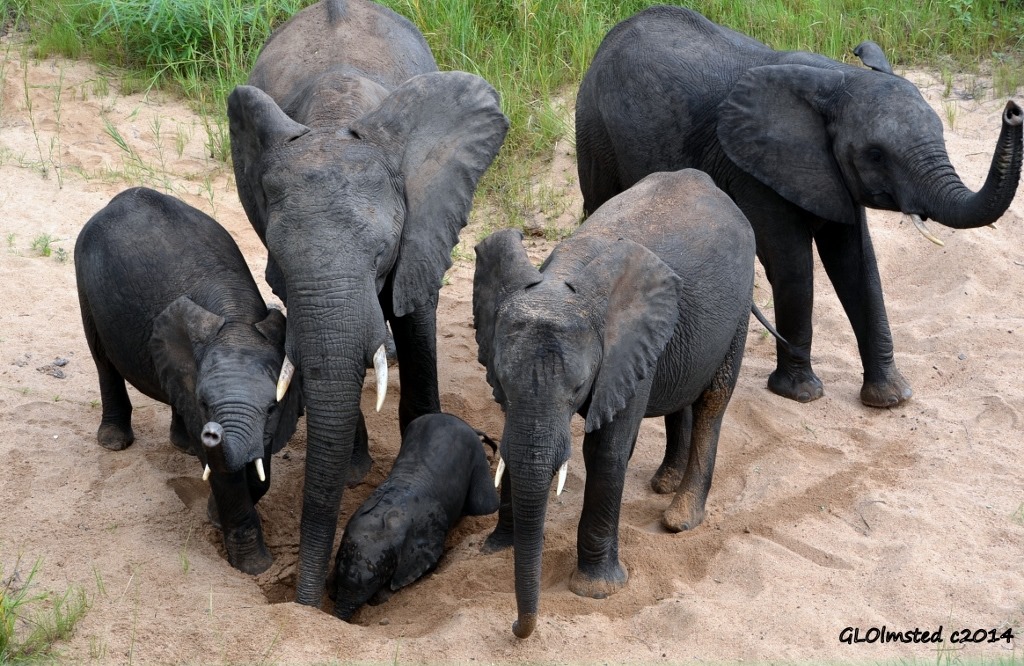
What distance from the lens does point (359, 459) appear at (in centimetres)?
606

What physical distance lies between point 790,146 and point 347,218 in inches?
99.9

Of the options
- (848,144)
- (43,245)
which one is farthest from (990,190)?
(43,245)

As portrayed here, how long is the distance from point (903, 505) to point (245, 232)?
4401mm

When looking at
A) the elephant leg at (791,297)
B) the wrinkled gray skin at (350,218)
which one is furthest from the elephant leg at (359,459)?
the elephant leg at (791,297)

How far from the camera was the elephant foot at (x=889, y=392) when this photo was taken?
6629 mm

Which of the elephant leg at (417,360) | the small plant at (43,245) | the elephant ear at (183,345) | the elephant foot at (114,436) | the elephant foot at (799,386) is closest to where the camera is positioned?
the elephant ear at (183,345)

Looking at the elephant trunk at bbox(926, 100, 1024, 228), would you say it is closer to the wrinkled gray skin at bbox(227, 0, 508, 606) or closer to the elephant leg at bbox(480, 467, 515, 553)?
the wrinkled gray skin at bbox(227, 0, 508, 606)

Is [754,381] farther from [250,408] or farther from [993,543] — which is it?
[250,408]

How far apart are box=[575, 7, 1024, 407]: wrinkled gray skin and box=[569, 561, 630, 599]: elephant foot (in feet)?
6.66

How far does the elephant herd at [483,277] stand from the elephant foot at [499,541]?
12mm

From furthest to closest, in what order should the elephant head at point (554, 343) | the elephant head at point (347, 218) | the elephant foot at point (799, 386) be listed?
the elephant foot at point (799, 386)
the elephant head at point (347, 218)
the elephant head at point (554, 343)

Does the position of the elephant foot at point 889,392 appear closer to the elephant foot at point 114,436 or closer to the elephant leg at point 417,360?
the elephant leg at point 417,360

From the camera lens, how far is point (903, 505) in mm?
5664

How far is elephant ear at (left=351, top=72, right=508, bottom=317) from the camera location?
5.13 m
